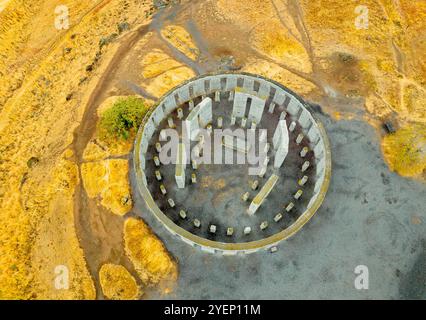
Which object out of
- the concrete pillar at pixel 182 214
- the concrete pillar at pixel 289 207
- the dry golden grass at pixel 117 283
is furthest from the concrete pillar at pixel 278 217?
the dry golden grass at pixel 117 283

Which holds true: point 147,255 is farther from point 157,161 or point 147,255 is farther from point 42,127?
point 42,127

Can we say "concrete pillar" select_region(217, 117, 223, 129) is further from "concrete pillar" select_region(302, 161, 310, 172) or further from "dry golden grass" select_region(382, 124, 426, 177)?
"dry golden grass" select_region(382, 124, 426, 177)

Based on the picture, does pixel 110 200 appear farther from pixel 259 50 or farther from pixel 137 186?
pixel 259 50

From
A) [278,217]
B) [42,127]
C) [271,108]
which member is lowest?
[278,217]

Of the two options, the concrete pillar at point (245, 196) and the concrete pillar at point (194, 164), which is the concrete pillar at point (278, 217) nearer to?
the concrete pillar at point (245, 196)

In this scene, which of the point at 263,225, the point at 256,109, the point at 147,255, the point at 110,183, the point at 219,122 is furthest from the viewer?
the point at 219,122

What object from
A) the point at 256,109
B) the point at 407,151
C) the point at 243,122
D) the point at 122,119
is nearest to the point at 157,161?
the point at 122,119
